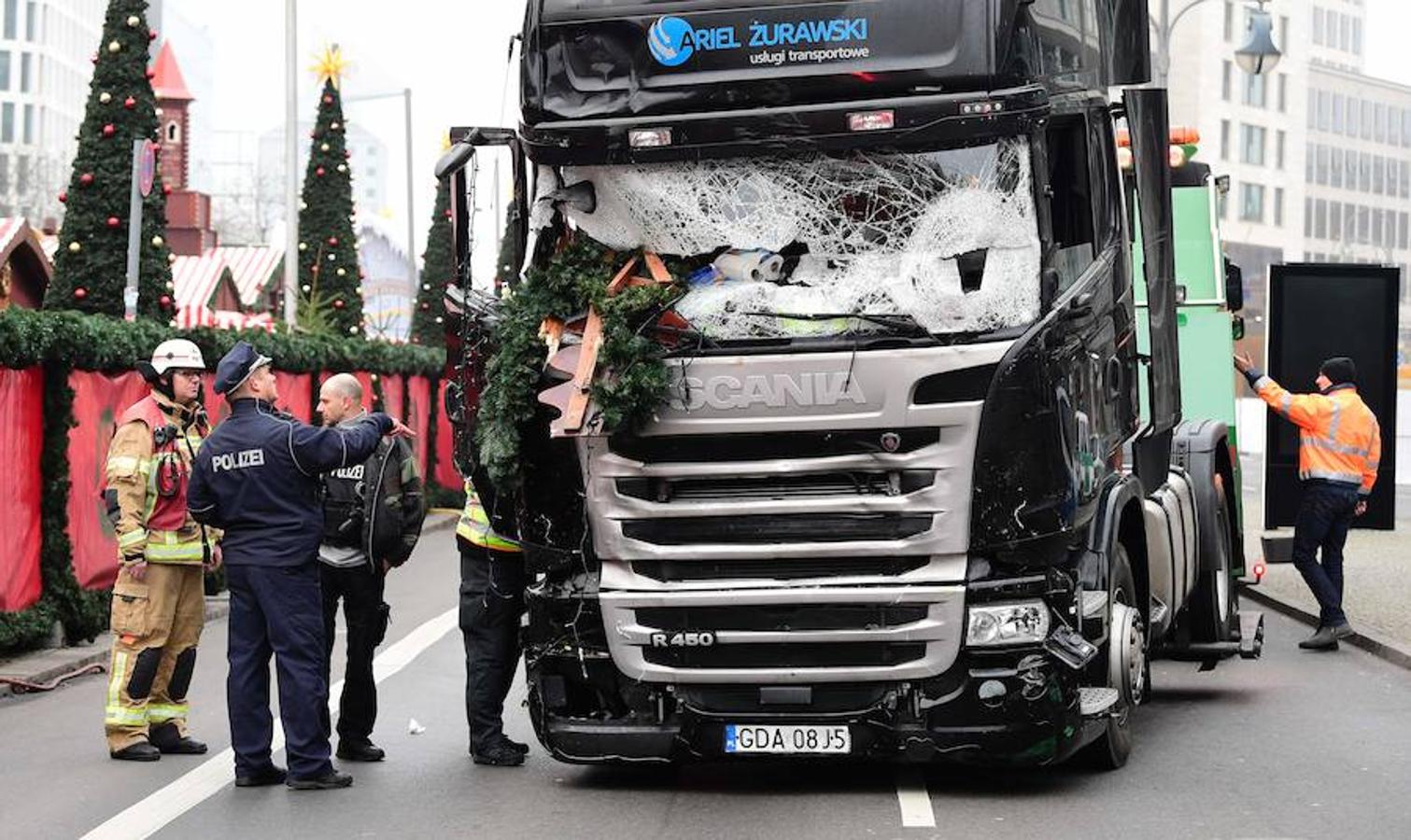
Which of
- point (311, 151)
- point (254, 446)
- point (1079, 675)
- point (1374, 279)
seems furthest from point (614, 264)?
point (311, 151)

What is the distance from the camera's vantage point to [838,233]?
9.90 metres

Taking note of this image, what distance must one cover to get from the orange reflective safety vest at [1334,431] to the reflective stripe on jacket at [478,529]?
658cm

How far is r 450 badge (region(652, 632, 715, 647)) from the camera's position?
32.2ft

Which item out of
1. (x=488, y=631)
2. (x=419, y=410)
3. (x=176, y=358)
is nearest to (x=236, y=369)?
(x=176, y=358)

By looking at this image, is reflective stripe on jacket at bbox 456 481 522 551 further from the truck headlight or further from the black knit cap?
the black knit cap

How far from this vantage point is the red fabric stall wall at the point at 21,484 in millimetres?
15367

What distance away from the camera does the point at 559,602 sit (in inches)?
396

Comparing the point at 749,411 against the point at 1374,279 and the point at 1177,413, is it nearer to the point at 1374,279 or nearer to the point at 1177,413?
the point at 1177,413

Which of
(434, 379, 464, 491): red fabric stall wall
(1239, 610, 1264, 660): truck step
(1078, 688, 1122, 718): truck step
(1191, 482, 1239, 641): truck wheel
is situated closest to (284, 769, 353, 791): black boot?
(1078, 688, 1122, 718): truck step

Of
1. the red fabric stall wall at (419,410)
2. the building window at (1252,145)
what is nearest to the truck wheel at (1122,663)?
the red fabric stall wall at (419,410)

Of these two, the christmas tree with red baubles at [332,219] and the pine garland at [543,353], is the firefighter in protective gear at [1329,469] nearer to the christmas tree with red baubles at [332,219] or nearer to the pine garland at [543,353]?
the pine garland at [543,353]

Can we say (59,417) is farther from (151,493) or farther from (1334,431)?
(1334,431)

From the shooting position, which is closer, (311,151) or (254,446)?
(254,446)

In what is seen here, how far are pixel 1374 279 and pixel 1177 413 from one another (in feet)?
38.8
